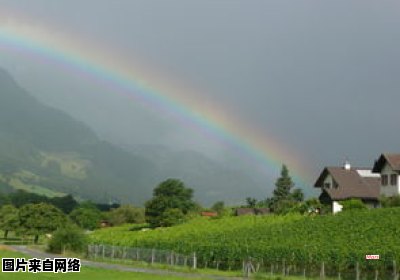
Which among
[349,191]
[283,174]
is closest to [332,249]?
[349,191]

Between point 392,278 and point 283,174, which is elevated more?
point 283,174

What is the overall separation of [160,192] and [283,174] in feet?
151

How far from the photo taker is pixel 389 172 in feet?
265

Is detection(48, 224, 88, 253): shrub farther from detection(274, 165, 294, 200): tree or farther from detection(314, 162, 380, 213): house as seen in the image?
detection(274, 165, 294, 200): tree

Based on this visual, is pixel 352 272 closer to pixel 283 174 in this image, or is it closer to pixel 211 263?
pixel 211 263

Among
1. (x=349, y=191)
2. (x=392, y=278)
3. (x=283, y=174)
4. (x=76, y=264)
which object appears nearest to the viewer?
(x=76, y=264)

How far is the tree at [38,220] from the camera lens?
129500 millimetres

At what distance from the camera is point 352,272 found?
160 ft

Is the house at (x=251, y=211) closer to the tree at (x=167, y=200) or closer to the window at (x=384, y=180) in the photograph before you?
the tree at (x=167, y=200)

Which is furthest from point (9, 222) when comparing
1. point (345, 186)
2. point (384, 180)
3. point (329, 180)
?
point (384, 180)

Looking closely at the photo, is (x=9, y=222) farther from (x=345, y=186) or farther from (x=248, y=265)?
(x=248, y=265)

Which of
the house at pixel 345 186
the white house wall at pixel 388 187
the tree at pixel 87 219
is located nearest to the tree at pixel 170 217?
the house at pixel 345 186

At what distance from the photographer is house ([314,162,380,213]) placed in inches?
3418

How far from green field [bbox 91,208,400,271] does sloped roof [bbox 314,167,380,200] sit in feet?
29.6
